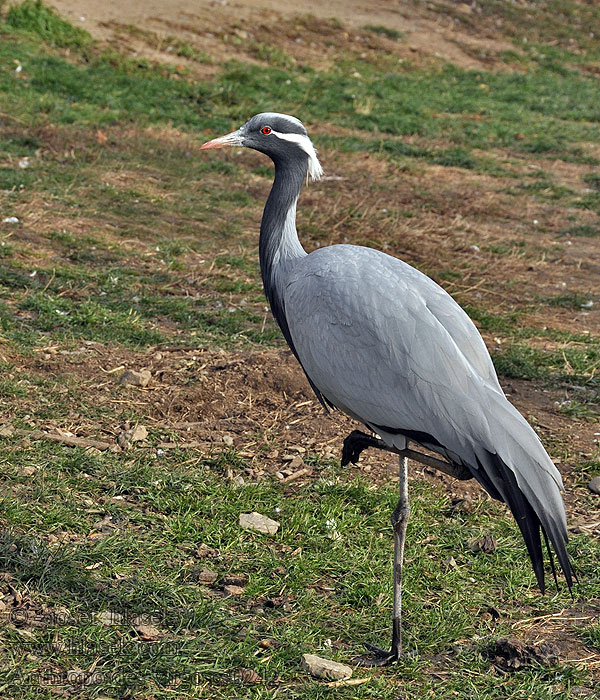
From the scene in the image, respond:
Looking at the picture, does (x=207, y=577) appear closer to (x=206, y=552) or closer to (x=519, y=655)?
(x=206, y=552)

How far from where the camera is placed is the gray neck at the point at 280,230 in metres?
4.43

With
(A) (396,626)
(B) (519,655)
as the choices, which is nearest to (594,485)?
(B) (519,655)

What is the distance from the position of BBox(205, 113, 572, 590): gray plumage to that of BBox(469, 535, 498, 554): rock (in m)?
0.71

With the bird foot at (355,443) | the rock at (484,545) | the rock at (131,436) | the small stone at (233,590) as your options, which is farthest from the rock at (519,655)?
the rock at (131,436)

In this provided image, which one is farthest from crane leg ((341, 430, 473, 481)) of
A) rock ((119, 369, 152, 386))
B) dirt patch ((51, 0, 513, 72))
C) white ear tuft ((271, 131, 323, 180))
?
Answer: dirt patch ((51, 0, 513, 72))

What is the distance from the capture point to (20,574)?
12.3ft

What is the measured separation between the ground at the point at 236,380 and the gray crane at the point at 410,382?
540 mm

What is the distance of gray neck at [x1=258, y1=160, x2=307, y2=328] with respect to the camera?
14.5 ft

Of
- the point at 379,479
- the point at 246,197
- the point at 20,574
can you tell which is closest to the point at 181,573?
the point at 20,574

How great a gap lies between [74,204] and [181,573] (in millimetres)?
5468

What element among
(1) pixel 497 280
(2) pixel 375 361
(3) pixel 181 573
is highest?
(2) pixel 375 361

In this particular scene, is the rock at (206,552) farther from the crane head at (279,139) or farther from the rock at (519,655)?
the crane head at (279,139)

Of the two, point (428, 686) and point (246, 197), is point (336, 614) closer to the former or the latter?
point (428, 686)

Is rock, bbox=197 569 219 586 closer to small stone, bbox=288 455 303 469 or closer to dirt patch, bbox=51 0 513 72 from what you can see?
small stone, bbox=288 455 303 469
